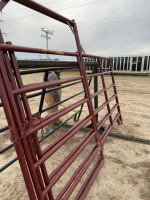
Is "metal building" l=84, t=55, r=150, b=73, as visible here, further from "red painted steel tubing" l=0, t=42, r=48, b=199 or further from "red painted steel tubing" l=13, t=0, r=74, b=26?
"red painted steel tubing" l=0, t=42, r=48, b=199

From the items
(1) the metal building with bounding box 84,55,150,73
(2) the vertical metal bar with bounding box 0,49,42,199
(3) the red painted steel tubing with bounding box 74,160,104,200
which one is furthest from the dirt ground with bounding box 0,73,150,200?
(1) the metal building with bounding box 84,55,150,73

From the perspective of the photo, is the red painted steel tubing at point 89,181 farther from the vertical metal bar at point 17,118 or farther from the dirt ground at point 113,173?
Result: the vertical metal bar at point 17,118

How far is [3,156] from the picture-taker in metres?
2.46

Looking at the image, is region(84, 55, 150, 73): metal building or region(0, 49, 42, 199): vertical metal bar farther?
region(84, 55, 150, 73): metal building

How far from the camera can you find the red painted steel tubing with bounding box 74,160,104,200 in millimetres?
1615

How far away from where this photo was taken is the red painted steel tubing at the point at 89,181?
1.61 meters

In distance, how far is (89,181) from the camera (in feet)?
6.01

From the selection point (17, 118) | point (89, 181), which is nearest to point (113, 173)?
point (89, 181)

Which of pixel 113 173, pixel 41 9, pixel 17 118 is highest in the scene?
pixel 41 9

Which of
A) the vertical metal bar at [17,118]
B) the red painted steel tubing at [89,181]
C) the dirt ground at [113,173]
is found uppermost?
the vertical metal bar at [17,118]

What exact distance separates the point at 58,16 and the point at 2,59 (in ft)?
2.99

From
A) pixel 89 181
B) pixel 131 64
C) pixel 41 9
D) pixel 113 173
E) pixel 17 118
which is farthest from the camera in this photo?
pixel 131 64

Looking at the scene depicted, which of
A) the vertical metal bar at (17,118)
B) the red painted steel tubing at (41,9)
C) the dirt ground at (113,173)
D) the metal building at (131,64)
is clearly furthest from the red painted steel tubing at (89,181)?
the metal building at (131,64)

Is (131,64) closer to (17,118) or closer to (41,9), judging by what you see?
(41,9)
